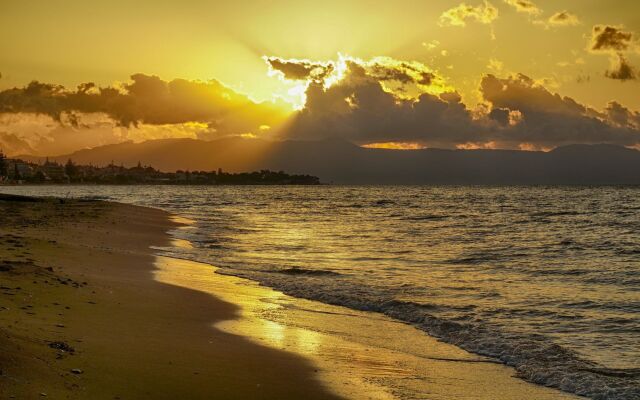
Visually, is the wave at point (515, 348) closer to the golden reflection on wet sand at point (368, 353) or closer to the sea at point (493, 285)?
the sea at point (493, 285)

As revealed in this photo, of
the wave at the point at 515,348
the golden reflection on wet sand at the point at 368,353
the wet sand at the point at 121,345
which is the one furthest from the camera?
the wave at the point at 515,348

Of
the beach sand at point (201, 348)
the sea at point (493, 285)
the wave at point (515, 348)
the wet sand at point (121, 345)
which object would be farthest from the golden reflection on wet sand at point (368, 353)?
the sea at point (493, 285)

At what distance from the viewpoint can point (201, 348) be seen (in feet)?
40.0

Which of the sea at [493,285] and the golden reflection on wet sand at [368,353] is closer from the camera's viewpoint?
the golden reflection on wet sand at [368,353]

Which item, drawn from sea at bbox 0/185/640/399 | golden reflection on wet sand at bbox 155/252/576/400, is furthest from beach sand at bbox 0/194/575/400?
sea at bbox 0/185/640/399

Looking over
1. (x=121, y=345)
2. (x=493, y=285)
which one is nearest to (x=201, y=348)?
(x=121, y=345)

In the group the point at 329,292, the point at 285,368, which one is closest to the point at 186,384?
the point at 285,368

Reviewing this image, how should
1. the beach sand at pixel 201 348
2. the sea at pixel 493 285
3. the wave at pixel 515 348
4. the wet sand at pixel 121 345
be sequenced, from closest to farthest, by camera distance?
the wet sand at pixel 121 345 < the beach sand at pixel 201 348 < the wave at pixel 515 348 < the sea at pixel 493 285

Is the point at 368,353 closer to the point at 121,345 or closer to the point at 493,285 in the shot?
the point at 121,345

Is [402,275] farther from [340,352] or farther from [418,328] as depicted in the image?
[340,352]

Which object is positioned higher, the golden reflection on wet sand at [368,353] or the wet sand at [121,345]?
the wet sand at [121,345]

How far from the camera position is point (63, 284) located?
51.4 ft

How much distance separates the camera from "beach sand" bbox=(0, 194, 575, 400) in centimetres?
900

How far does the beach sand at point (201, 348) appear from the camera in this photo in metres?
9.00
